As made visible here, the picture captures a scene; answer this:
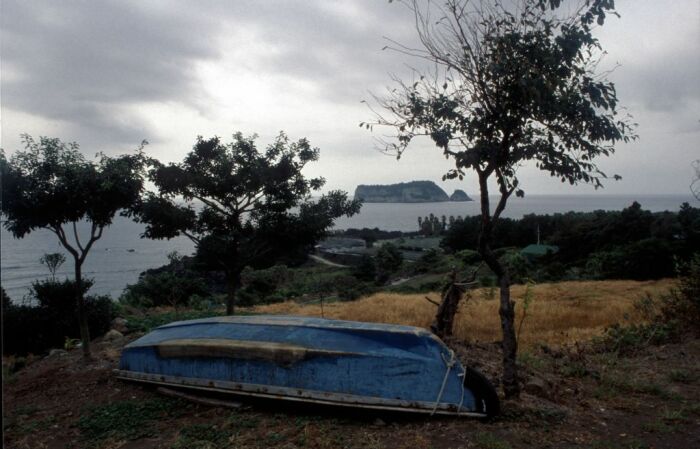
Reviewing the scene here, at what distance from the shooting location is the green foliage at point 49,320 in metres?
11.9

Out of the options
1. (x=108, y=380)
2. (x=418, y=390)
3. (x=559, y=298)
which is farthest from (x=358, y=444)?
(x=559, y=298)

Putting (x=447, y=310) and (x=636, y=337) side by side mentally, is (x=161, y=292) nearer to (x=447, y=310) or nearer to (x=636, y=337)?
(x=447, y=310)

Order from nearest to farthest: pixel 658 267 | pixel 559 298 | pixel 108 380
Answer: pixel 108 380, pixel 559 298, pixel 658 267

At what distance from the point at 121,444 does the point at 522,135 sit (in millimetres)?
5856

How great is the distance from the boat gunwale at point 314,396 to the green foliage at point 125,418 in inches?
12.3

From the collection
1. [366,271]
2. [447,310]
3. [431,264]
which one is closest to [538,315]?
[447,310]

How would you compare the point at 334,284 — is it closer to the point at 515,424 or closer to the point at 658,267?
the point at 658,267

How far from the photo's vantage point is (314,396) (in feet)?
19.8

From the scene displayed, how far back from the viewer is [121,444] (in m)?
5.59

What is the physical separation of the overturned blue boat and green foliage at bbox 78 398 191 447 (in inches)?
14.5

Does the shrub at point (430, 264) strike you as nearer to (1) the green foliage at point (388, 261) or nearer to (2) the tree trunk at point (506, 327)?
(1) the green foliage at point (388, 261)

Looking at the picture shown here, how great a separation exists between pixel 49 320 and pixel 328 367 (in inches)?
377

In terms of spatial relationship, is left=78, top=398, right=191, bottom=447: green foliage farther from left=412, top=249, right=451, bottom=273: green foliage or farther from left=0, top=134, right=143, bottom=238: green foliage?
left=412, top=249, right=451, bottom=273: green foliage

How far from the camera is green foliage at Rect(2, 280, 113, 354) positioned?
1193 centimetres
